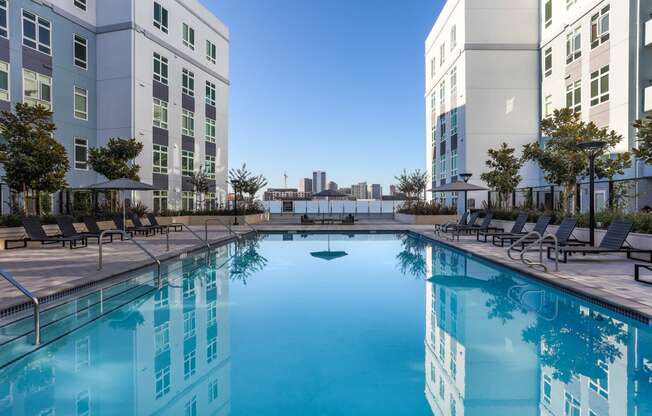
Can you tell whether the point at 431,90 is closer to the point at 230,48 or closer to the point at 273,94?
the point at 273,94

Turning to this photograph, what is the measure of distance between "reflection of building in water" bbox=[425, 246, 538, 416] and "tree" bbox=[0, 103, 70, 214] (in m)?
13.7

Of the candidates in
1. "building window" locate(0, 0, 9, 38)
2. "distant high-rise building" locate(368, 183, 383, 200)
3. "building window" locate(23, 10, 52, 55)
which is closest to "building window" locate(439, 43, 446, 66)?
"building window" locate(23, 10, 52, 55)

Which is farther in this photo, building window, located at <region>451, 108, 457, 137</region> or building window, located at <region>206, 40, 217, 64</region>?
building window, located at <region>206, 40, 217, 64</region>

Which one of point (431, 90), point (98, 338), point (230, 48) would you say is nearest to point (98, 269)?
point (98, 338)

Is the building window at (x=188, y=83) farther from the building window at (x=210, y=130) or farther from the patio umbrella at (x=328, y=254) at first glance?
the patio umbrella at (x=328, y=254)

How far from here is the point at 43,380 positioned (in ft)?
14.4

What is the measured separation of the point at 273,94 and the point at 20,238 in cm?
2834

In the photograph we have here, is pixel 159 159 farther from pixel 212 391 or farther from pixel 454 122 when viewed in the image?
pixel 212 391

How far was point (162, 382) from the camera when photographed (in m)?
4.43

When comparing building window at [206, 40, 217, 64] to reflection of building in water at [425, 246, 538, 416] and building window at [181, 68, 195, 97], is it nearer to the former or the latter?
building window at [181, 68, 195, 97]

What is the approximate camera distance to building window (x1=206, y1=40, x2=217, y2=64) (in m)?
31.7

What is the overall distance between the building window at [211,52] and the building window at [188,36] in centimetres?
201

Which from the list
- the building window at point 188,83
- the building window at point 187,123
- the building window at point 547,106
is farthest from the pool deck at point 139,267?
the building window at point 188,83

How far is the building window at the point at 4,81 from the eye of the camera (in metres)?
19.1
